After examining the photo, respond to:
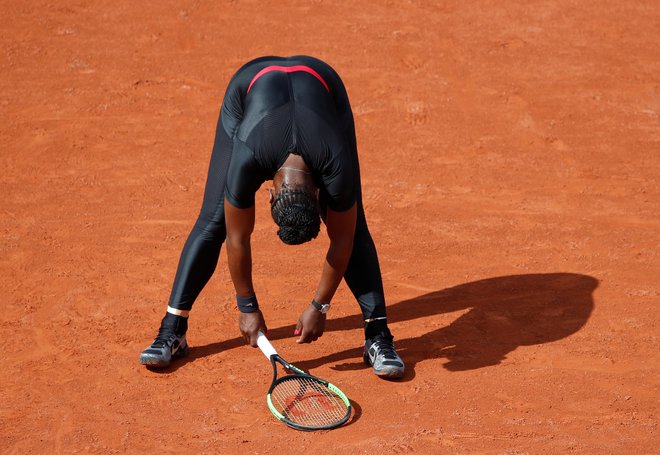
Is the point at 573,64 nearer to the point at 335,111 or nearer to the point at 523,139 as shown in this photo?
the point at 523,139

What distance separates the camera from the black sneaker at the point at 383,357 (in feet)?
18.5

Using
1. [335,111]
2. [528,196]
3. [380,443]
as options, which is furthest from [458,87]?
[380,443]

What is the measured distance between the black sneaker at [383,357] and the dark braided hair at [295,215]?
4.19 ft

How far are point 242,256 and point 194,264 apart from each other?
0.65 m

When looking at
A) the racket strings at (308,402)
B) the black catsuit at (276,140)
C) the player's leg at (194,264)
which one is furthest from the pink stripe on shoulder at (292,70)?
the racket strings at (308,402)

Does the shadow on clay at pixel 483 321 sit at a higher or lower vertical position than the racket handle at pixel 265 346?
lower

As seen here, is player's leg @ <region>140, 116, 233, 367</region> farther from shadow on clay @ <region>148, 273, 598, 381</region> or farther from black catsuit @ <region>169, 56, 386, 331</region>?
shadow on clay @ <region>148, 273, 598, 381</region>

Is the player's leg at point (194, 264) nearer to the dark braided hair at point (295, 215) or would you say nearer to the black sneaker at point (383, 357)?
the dark braided hair at point (295, 215)

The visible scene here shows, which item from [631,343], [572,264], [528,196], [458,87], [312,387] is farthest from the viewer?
[458,87]

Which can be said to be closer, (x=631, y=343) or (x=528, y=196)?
(x=631, y=343)

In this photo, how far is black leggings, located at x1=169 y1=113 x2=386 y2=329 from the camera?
5.55m

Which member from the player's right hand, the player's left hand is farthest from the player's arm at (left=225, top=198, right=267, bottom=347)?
the player's left hand

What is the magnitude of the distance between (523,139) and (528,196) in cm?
98

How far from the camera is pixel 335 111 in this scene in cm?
513
